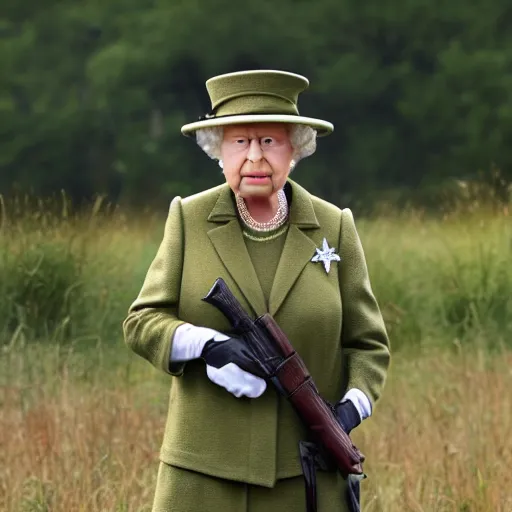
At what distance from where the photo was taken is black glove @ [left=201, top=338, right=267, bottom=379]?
10.3 ft

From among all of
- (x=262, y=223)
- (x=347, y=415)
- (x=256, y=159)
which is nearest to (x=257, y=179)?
(x=256, y=159)

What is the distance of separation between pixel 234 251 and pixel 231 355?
0.98ft

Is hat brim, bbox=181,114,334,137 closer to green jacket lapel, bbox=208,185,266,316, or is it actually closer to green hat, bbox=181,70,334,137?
green hat, bbox=181,70,334,137

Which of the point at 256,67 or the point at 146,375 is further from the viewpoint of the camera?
the point at 256,67

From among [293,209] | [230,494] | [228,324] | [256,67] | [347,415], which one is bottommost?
[230,494]

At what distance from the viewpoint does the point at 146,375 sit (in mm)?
7734

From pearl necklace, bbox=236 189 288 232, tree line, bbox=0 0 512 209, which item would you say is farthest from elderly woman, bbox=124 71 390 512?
tree line, bbox=0 0 512 209

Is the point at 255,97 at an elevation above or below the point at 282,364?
above

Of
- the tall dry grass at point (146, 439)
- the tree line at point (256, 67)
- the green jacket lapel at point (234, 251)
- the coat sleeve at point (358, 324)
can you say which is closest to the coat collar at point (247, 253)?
the green jacket lapel at point (234, 251)

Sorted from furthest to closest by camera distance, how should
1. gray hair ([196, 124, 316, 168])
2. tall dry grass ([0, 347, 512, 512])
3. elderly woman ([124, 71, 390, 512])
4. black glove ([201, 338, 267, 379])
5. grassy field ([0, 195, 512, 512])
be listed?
grassy field ([0, 195, 512, 512])
tall dry grass ([0, 347, 512, 512])
gray hair ([196, 124, 316, 168])
elderly woman ([124, 71, 390, 512])
black glove ([201, 338, 267, 379])

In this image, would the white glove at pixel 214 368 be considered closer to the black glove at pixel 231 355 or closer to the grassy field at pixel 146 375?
the black glove at pixel 231 355

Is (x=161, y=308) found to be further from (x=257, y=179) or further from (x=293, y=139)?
(x=293, y=139)

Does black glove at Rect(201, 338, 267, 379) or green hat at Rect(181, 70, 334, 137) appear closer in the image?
black glove at Rect(201, 338, 267, 379)

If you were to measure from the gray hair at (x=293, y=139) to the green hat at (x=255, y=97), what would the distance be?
0.08ft
